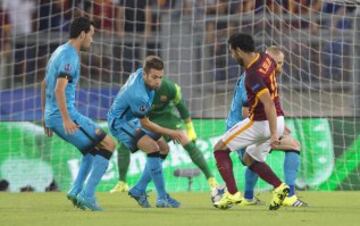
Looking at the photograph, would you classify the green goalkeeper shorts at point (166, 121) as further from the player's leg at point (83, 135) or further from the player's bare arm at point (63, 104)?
Answer: the player's bare arm at point (63, 104)

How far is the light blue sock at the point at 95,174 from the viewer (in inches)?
355

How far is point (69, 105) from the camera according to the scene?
900cm

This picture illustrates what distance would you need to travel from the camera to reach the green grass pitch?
750 centimetres

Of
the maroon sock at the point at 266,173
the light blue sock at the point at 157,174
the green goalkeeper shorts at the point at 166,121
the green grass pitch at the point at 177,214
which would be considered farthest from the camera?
the green goalkeeper shorts at the point at 166,121

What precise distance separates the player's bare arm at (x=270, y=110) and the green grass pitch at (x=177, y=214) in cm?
68

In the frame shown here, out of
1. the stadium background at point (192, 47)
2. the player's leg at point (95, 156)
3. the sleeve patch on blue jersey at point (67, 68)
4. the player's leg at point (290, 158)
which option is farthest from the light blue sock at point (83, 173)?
the stadium background at point (192, 47)

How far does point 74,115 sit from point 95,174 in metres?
0.57

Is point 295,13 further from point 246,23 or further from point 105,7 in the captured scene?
point 105,7

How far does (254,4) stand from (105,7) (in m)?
2.38

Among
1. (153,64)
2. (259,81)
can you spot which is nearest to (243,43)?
(259,81)

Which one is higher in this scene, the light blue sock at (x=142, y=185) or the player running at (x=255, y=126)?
the player running at (x=255, y=126)

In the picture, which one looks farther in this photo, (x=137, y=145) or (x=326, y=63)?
(x=326, y=63)

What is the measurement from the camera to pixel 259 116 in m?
9.09

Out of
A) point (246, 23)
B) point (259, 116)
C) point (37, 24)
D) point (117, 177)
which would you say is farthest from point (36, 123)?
point (259, 116)
